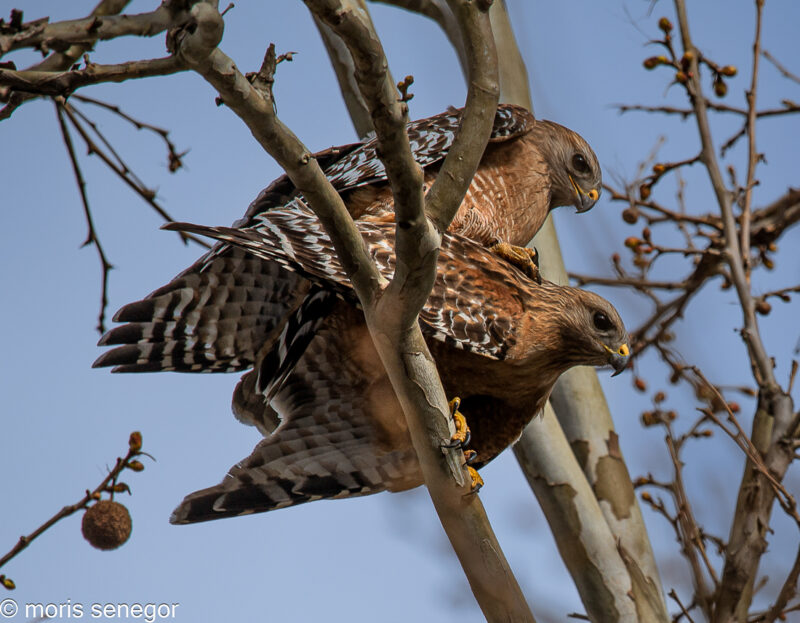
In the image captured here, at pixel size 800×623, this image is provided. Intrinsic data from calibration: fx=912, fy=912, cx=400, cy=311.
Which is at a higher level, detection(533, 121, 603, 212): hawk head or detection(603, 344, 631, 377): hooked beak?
detection(533, 121, 603, 212): hawk head

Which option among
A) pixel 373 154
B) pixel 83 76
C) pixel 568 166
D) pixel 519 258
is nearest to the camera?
pixel 83 76

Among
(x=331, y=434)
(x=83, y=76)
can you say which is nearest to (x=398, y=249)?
(x=83, y=76)

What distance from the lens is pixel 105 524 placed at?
10.8 ft

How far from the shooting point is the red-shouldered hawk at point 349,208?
11.2 ft

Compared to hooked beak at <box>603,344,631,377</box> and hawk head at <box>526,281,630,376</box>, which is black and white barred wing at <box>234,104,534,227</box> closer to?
hawk head at <box>526,281,630,376</box>

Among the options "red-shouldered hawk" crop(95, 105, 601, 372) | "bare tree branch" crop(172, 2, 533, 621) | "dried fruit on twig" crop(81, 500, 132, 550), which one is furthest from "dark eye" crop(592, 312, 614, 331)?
"dried fruit on twig" crop(81, 500, 132, 550)

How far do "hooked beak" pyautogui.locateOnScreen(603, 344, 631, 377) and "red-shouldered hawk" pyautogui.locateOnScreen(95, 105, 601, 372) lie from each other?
0.54 meters

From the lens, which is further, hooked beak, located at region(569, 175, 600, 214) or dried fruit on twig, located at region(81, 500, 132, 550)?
hooked beak, located at region(569, 175, 600, 214)

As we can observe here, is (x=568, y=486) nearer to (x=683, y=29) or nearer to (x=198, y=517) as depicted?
(x=198, y=517)

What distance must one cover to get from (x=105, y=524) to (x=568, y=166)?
2743 millimetres

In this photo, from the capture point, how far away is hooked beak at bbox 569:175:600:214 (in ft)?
15.2

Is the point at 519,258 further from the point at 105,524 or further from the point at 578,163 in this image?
the point at 105,524

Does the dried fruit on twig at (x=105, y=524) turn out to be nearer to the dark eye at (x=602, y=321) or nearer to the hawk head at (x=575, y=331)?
the hawk head at (x=575, y=331)

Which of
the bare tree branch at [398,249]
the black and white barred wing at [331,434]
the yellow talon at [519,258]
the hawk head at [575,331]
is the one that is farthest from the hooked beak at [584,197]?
the bare tree branch at [398,249]
